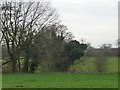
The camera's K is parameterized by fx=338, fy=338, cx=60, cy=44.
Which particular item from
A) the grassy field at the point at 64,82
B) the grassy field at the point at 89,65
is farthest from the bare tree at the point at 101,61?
the grassy field at the point at 64,82

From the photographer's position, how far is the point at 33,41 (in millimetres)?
48188

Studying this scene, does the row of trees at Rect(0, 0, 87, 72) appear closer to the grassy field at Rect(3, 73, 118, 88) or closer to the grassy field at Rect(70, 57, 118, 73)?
the grassy field at Rect(70, 57, 118, 73)

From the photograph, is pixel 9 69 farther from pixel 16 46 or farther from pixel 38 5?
pixel 38 5

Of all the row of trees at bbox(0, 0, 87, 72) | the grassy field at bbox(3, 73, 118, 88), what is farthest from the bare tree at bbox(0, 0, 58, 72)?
the grassy field at bbox(3, 73, 118, 88)

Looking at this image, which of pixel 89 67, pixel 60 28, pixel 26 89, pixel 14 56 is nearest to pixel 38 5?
pixel 60 28

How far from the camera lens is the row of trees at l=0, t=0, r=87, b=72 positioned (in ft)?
154

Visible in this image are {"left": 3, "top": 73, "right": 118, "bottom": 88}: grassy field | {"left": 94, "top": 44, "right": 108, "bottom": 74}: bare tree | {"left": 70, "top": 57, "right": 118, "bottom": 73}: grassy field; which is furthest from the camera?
{"left": 94, "top": 44, "right": 108, "bottom": 74}: bare tree

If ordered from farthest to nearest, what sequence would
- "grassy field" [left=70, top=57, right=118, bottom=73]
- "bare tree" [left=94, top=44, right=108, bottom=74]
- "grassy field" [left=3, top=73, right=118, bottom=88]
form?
A: 1. "bare tree" [left=94, top=44, right=108, bottom=74]
2. "grassy field" [left=70, top=57, right=118, bottom=73]
3. "grassy field" [left=3, top=73, right=118, bottom=88]

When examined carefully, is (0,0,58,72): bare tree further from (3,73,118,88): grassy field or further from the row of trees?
(3,73,118,88): grassy field

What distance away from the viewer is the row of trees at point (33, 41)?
154ft

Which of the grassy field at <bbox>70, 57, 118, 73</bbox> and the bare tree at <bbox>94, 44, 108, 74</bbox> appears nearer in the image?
the grassy field at <bbox>70, 57, 118, 73</bbox>

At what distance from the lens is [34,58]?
4931 centimetres

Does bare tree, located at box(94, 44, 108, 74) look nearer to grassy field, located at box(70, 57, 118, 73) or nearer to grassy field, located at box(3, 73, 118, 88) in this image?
grassy field, located at box(70, 57, 118, 73)

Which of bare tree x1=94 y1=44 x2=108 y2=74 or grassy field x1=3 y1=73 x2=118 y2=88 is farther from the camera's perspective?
bare tree x1=94 y1=44 x2=108 y2=74
